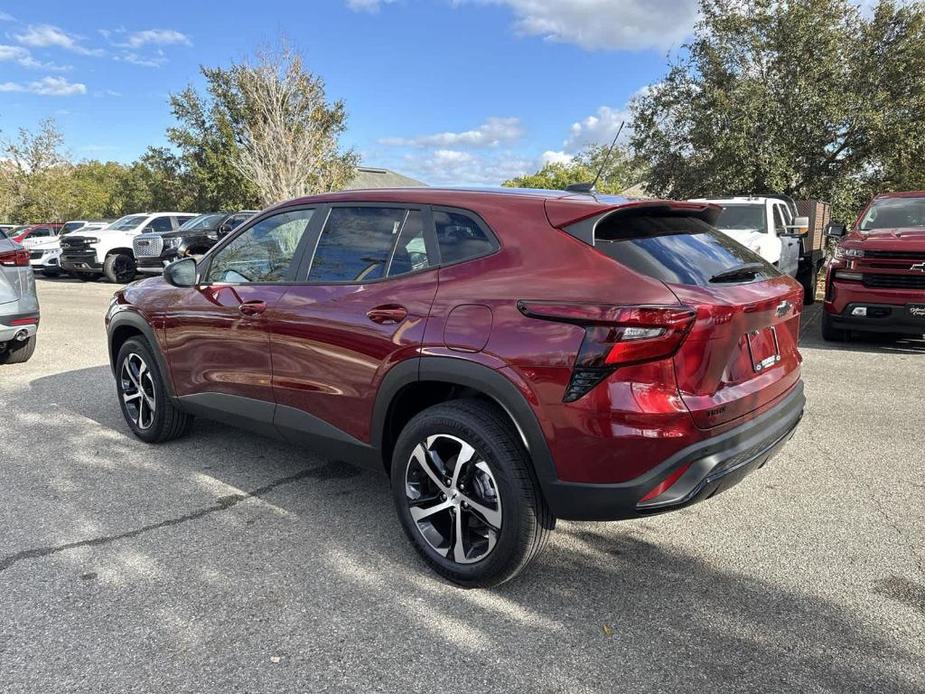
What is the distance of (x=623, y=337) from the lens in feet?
7.99

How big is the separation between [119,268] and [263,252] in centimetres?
1702

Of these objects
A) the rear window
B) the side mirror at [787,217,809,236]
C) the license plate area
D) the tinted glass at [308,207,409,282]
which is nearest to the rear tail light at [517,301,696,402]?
the rear window

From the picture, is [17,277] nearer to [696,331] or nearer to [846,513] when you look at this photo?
[696,331]

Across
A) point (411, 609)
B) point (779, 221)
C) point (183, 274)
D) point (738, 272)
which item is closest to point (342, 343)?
point (411, 609)

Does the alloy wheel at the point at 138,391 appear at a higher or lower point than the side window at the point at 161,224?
lower

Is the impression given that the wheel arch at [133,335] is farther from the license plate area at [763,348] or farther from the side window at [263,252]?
the license plate area at [763,348]

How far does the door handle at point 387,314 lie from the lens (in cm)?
301

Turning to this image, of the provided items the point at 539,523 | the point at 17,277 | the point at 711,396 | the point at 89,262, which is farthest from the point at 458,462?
the point at 89,262

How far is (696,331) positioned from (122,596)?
2.59 meters

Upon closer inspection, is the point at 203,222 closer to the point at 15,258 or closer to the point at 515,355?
the point at 15,258

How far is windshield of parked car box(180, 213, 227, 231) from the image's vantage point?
18.5 metres

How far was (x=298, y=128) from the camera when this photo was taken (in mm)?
27969

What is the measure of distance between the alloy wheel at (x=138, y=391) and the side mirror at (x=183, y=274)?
2.54ft

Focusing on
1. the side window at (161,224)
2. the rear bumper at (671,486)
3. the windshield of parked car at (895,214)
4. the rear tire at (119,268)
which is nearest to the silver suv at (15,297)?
the rear bumper at (671,486)
